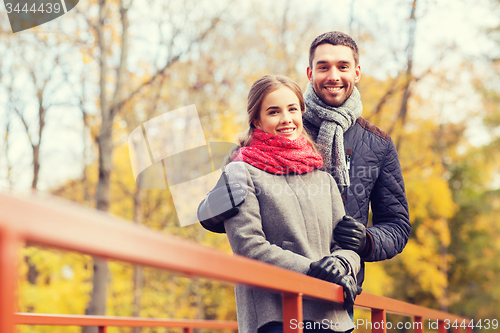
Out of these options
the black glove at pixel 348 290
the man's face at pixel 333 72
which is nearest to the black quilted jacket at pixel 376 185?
the man's face at pixel 333 72

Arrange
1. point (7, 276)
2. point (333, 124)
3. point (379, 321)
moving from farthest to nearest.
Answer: point (333, 124) < point (379, 321) < point (7, 276)

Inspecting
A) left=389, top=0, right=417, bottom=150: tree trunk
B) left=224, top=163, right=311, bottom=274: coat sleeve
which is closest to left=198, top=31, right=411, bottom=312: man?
left=224, top=163, right=311, bottom=274: coat sleeve

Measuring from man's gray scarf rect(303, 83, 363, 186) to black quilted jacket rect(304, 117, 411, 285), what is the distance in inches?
2.4

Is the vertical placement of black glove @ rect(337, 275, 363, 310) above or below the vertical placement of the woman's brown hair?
below

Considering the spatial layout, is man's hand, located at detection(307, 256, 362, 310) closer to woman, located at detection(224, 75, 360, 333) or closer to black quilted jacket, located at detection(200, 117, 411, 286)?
woman, located at detection(224, 75, 360, 333)

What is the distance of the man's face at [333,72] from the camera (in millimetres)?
2270

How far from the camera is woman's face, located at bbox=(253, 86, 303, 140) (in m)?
1.89

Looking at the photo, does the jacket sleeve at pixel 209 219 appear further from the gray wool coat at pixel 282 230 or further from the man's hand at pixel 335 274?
the man's hand at pixel 335 274

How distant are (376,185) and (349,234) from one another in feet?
1.92

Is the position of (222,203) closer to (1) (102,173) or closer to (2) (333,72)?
(2) (333,72)

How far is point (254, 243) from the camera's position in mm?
1508

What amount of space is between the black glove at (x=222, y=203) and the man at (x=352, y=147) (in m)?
0.68

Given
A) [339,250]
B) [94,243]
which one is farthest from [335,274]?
[94,243]

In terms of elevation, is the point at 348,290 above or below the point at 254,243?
below
